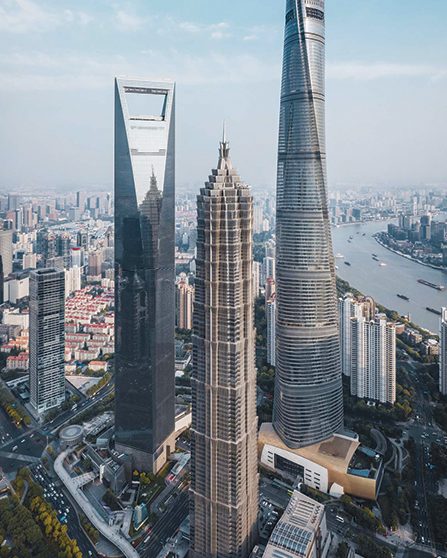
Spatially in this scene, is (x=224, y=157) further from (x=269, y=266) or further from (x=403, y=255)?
(x=403, y=255)

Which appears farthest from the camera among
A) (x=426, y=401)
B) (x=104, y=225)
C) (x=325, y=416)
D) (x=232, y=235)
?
(x=104, y=225)

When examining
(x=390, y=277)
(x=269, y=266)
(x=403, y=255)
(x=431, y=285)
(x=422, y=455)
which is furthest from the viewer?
(x=403, y=255)

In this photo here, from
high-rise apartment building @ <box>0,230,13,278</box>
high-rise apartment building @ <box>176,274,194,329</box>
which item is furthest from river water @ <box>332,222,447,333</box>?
high-rise apartment building @ <box>0,230,13,278</box>

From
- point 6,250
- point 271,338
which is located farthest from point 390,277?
point 6,250

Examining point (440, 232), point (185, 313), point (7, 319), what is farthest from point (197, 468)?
point (440, 232)

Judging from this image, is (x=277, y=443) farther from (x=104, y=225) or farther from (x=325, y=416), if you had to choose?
(x=104, y=225)

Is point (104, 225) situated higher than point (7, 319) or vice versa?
point (104, 225)
